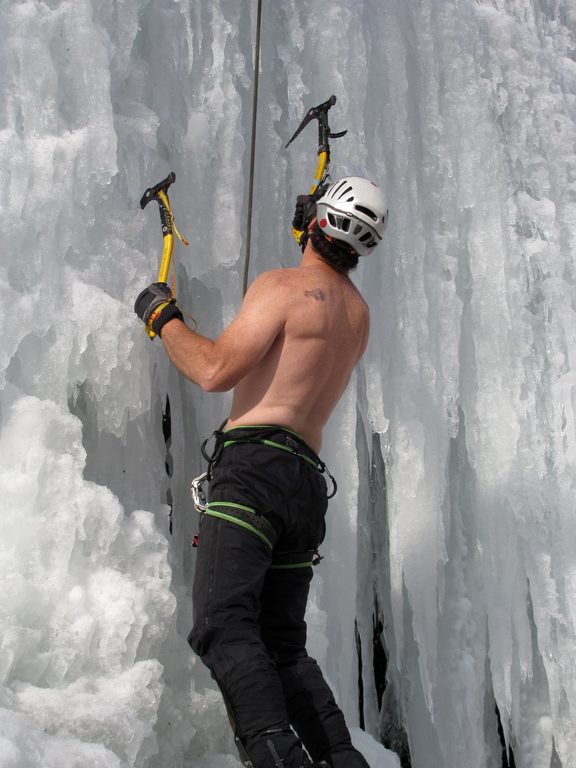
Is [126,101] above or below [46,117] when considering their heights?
above

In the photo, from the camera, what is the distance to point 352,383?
12.7ft

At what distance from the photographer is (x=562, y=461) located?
13.6 feet

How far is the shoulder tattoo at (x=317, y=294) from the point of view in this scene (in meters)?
2.51

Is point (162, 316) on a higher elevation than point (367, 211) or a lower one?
lower

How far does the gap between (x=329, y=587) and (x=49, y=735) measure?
1.61 metres

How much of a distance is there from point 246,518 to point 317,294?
589 millimetres

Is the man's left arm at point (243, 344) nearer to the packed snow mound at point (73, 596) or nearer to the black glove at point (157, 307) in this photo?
the black glove at point (157, 307)

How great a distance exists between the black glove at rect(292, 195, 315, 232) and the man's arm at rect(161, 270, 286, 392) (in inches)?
13.1

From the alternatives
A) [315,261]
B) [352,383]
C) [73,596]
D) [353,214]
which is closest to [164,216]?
[315,261]

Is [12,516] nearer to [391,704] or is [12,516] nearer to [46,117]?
[46,117]

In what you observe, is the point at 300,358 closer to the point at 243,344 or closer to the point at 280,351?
the point at 280,351

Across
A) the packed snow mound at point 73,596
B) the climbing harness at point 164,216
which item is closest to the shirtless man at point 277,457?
the climbing harness at point 164,216

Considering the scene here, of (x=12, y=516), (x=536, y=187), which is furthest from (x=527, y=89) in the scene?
(x=12, y=516)

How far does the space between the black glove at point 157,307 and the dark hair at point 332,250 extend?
0.41 metres
